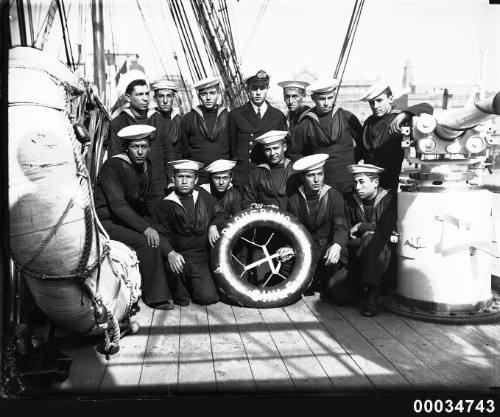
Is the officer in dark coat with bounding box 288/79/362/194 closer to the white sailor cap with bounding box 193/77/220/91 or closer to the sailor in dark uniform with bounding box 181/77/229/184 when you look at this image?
the sailor in dark uniform with bounding box 181/77/229/184

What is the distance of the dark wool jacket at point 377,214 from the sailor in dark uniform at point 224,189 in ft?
2.90

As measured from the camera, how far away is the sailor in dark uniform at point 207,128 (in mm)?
5059

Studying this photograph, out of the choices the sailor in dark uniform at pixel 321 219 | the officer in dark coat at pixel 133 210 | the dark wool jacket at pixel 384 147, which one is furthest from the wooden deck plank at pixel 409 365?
the dark wool jacket at pixel 384 147

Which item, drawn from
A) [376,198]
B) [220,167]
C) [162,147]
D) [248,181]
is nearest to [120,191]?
[220,167]

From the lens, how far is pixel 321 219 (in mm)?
4461

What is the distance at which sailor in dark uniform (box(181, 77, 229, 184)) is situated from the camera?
506 centimetres

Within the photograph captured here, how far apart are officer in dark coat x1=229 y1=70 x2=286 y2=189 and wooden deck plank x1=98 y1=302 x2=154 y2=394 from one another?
181cm

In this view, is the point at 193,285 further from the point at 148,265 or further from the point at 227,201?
the point at 227,201

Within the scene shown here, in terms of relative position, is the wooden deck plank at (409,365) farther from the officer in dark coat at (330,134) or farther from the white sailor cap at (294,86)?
the white sailor cap at (294,86)

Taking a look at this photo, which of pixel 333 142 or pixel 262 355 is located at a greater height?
pixel 333 142

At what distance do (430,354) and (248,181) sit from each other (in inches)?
83.7

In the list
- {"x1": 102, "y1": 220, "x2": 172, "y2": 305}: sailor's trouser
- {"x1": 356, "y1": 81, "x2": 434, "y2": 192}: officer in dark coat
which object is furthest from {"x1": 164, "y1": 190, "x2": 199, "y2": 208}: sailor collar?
{"x1": 356, "y1": 81, "x2": 434, "y2": 192}: officer in dark coat

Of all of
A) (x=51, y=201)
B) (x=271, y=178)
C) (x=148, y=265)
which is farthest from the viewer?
(x=271, y=178)

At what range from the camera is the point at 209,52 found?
1191cm
